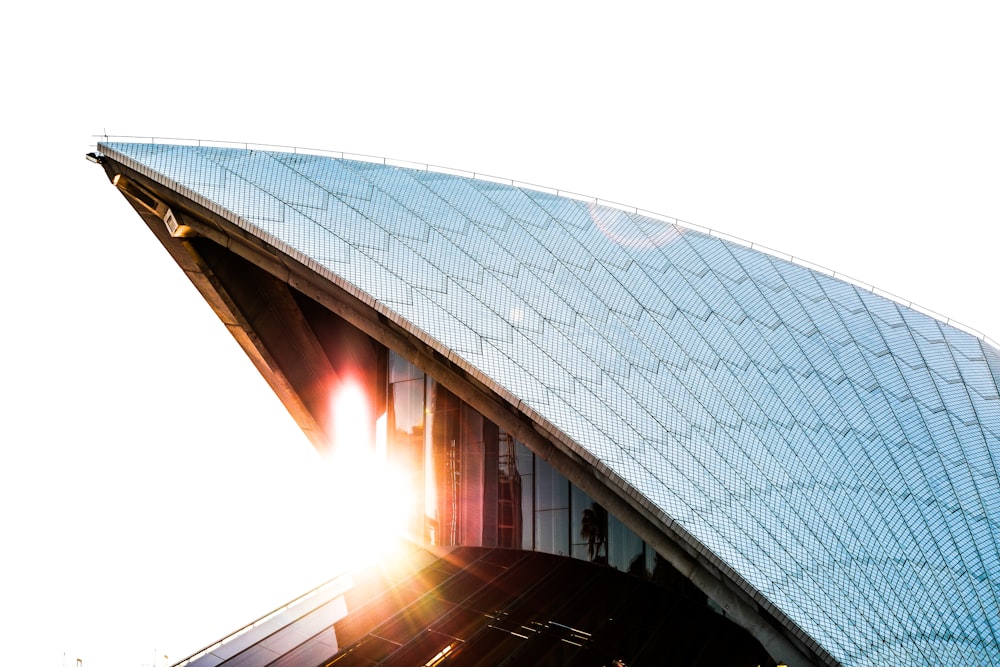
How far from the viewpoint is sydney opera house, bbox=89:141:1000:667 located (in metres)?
14.4

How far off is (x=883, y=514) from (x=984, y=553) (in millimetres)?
1857

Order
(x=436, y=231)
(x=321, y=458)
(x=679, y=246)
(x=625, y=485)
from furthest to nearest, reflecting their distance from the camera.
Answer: (x=321, y=458) < (x=679, y=246) < (x=436, y=231) < (x=625, y=485)

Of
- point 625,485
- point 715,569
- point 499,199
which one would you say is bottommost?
point 715,569

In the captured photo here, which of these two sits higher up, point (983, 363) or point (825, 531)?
point (983, 363)

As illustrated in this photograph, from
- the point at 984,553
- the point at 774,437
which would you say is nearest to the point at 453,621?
the point at 774,437

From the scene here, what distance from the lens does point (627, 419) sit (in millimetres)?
15422

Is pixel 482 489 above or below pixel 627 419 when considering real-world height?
below

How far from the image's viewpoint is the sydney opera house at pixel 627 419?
14.4 meters

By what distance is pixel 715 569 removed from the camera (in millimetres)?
14242

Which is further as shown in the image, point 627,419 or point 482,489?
point 482,489

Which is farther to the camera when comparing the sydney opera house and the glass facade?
the glass facade

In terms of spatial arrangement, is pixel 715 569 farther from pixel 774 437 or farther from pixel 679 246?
pixel 679 246

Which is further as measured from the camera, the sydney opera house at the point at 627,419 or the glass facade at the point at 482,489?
the glass facade at the point at 482,489

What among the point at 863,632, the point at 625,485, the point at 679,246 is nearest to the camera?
the point at 863,632
